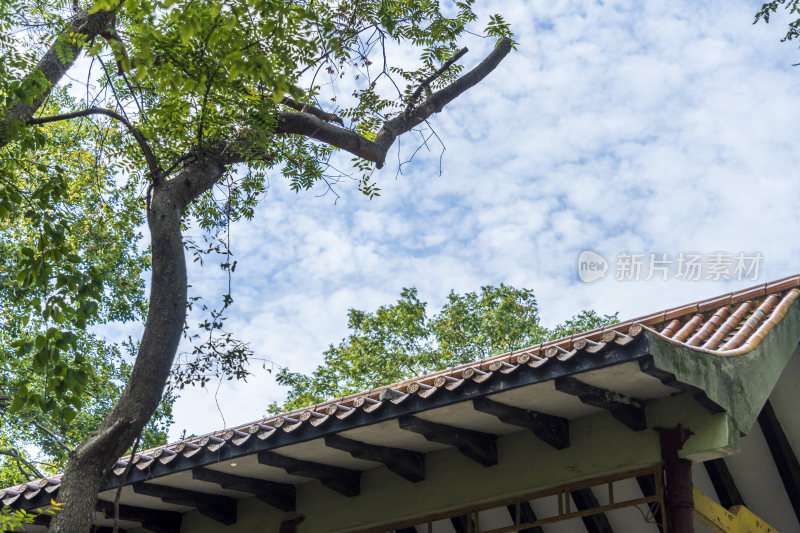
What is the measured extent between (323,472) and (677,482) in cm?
252

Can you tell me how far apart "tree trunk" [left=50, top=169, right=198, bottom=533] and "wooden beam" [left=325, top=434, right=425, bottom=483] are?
1.54m

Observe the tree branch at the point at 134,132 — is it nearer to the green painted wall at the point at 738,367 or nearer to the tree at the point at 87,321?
the green painted wall at the point at 738,367

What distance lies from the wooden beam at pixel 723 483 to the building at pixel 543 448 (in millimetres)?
12

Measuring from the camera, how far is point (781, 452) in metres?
5.95

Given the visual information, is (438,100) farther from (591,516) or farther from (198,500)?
(198,500)

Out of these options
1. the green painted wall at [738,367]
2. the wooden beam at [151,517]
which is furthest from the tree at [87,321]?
the green painted wall at [738,367]

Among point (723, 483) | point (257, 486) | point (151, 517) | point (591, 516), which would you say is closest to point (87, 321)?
point (151, 517)

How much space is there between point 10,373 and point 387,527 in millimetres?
10378

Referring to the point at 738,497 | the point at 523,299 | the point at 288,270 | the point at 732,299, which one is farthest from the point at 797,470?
the point at 523,299

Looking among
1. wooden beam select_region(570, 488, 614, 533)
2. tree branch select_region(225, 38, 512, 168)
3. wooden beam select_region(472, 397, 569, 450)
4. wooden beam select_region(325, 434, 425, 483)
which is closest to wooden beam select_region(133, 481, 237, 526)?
wooden beam select_region(325, 434, 425, 483)

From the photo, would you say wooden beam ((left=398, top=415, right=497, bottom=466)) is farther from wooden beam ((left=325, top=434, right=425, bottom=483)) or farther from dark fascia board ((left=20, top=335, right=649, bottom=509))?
wooden beam ((left=325, top=434, right=425, bottom=483))

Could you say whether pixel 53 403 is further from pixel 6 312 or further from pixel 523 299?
pixel 523 299

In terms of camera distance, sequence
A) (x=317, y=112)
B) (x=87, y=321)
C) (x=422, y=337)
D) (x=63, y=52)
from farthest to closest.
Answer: (x=422, y=337), (x=87, y=321), (x=317, y=112), (x=63, y=52)

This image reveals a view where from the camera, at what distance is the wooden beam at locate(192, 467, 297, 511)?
580 cm
